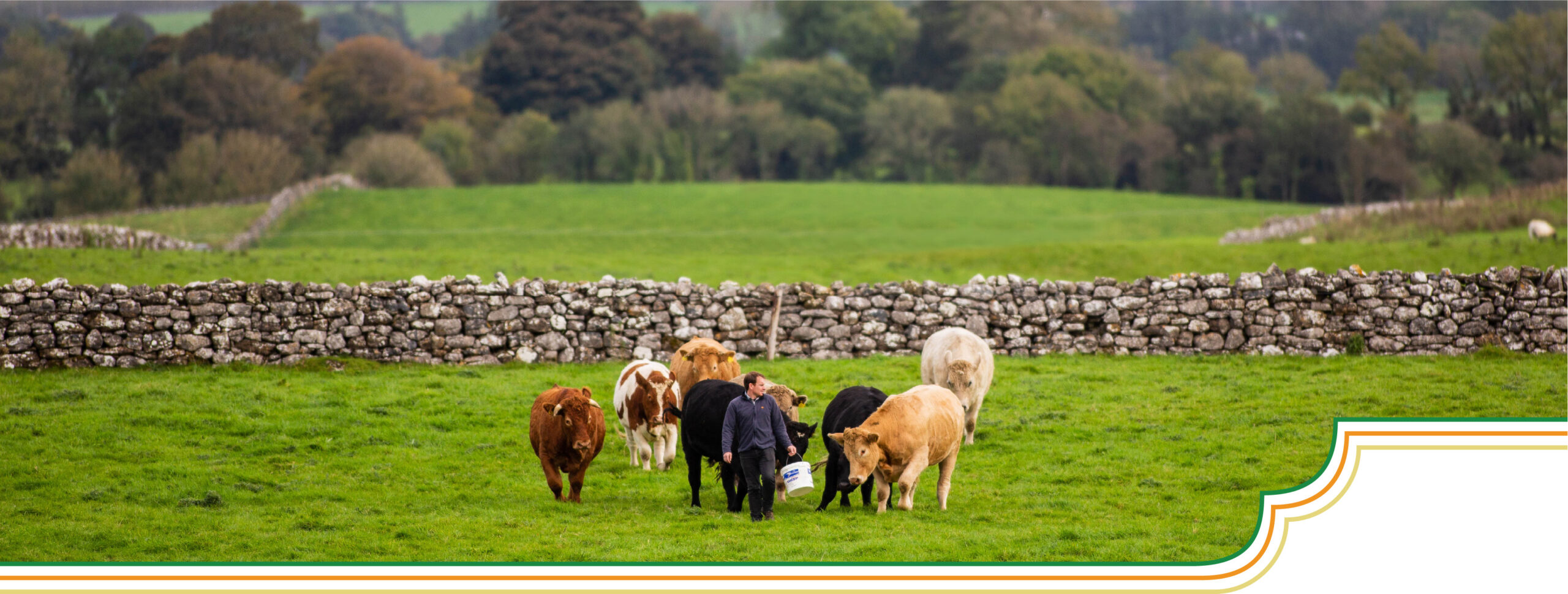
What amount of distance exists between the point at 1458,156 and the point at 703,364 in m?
60.5

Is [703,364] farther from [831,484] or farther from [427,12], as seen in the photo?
[427,12]

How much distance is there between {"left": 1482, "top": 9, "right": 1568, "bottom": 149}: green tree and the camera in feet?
200

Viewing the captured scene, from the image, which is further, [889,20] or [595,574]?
[889,20]

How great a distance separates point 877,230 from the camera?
46.0 m

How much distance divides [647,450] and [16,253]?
1651 cm

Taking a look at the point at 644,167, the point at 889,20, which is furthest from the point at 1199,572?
the point at 889,20

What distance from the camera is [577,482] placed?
12.4m

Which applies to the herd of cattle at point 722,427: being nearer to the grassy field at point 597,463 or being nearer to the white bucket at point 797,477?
the grassy field at point 597,463

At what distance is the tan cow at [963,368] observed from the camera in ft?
47.5

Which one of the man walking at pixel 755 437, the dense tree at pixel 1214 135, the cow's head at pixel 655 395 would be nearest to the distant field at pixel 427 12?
the dense tree at pixel 1214 135

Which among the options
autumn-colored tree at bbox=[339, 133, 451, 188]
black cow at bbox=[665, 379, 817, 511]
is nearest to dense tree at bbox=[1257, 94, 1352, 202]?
autumn-colored tree at bbox=[339, 133, 451, 188]

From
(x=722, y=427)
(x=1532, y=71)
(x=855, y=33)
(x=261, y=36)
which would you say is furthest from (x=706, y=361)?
(x=855, y=33)

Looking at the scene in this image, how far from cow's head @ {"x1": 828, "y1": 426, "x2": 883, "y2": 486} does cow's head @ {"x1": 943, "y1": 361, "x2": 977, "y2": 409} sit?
3353 mm

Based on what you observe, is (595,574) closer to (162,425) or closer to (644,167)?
(162,425)
